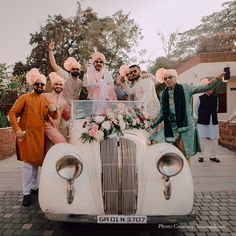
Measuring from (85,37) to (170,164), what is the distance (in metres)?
30.1

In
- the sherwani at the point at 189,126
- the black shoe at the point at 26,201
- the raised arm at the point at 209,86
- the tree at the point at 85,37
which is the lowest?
the black shoe at the point at 26,201

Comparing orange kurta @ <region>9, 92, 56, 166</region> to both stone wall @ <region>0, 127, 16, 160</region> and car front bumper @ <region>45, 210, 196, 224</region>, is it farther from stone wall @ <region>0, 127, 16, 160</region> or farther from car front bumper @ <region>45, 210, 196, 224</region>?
stone wall @ <region>0, 127, 16, 160</region>

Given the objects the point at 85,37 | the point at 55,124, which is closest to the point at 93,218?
the point at 55,124

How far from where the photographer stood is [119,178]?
12.9 feet

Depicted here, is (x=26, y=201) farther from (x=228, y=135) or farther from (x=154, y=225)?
(x=228, y=135)

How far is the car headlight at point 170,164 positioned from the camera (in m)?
3.86

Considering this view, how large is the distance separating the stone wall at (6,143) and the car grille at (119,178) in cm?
698

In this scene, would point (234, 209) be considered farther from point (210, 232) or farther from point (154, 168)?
point (154, 168)

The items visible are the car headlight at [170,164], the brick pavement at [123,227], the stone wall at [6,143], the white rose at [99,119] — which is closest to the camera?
the car headlight at [170,164]

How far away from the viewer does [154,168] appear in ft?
13.3

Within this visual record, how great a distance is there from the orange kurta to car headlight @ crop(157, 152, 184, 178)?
7.62ft

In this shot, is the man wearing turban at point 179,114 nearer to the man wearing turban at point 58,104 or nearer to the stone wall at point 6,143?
the man wearing turban at point 58,104

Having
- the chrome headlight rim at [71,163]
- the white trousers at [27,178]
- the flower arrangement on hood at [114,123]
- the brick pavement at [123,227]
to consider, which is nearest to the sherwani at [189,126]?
the flower arrangement on hood at [114,123]

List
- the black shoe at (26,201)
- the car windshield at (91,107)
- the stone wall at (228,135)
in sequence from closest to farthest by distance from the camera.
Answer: the car windshield at (91,107) < the black shoe at (26,201) < the stone wall at (228,135)
